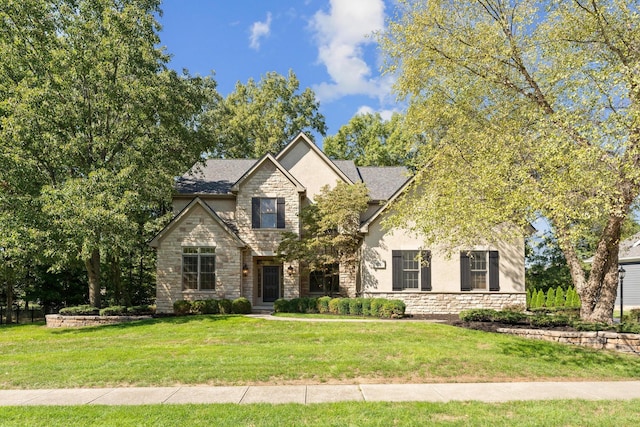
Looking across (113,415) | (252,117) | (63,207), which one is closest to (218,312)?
(63,207)

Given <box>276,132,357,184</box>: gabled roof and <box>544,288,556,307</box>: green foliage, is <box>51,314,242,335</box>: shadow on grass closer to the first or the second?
<box>276,132,357,184</box>: gabled roof

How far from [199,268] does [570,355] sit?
1493 centimetres

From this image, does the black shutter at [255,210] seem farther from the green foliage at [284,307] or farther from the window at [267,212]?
the green foliage at [284,307]

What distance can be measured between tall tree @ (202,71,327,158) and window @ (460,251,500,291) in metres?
20.7

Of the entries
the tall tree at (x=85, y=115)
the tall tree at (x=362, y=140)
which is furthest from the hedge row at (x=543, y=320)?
the tall tree at (x=362, y=140)

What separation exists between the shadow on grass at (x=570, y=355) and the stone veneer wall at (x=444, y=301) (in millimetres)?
7377

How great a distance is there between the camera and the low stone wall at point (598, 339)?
10211 millimetres

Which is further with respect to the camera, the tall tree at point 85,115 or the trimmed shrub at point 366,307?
the trimmed shrub at point 366,307

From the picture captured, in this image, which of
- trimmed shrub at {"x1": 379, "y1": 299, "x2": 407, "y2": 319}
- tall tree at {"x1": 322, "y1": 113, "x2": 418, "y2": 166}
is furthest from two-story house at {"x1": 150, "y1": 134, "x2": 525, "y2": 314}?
tall tree at {"x1": 322, "y1": 113, "x2": 418, "y2": 166}

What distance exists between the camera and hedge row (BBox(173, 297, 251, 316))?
17938mm

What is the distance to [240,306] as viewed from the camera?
18.1 meters

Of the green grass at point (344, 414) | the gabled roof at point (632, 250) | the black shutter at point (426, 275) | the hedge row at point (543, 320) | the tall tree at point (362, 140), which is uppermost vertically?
the tall tree at point (362, 140)

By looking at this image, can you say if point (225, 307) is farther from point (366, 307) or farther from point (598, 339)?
point (598, 339)

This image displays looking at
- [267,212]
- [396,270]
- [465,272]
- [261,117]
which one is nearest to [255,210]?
[267,212]
